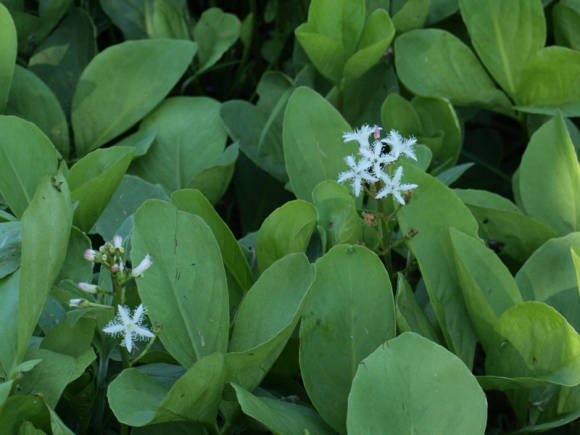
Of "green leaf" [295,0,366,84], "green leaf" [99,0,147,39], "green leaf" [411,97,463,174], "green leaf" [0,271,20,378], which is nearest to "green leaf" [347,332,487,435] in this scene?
"green leaf" [0,271,20,378]

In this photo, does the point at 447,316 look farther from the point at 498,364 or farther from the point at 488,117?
the point at 488,117

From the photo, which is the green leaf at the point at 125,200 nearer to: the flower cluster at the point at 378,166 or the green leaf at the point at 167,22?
the flower cluster at the point at 378,166

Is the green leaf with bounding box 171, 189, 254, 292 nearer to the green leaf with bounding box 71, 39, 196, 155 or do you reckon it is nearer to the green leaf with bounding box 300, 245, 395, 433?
the green leaf with bounding box 300, 245, 395, 433

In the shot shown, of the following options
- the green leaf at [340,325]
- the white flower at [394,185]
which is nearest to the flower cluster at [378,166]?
the white flower at [394,185]

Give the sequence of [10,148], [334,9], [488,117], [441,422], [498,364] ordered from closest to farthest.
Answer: [441,422] → [498,364] → [10,148] → [334,9] → [488,117]

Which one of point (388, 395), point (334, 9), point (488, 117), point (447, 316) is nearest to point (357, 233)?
point (447, 316)

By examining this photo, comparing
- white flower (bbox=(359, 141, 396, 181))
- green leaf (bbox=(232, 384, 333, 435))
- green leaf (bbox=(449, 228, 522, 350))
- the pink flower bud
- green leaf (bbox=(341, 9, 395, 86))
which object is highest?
green leaf (bbox=(341, 9, 395, 86))
